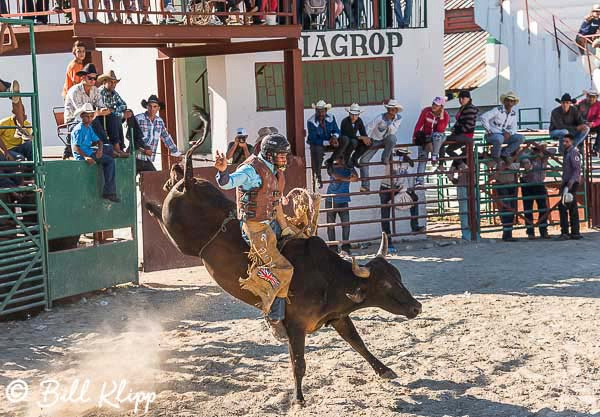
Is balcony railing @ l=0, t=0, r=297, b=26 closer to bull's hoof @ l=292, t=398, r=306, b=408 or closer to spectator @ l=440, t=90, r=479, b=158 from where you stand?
spectator @ l=440, t=90, r=479, b=158

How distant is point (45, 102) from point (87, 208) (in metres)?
11.4

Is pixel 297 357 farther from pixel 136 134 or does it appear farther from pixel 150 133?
pixel 150 133

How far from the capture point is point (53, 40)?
13.4m

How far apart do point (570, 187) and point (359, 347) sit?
825cm

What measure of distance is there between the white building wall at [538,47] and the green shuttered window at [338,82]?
28.8 feet

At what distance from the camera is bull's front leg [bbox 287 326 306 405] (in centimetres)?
775

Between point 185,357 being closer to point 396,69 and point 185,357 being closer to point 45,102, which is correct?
point 396,69

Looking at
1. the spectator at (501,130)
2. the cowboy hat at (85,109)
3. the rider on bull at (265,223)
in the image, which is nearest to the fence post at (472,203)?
the spectator at (501,130)

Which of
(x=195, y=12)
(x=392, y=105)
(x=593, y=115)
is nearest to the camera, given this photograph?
(x=195, y=12)

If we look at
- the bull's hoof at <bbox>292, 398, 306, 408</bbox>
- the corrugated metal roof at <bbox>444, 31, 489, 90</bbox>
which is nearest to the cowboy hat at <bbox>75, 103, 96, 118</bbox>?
the bull's hoof at <bbox>292, 398, 306, 408</bbox>

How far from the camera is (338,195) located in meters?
14.6

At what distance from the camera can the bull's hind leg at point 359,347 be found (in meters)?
8.14

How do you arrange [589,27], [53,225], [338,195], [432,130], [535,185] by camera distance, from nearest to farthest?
1. [53,225]
2. [338,195]
3. [432,130]
4. [535,185]
5. [589,27]

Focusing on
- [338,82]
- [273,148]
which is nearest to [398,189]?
[338,82]
